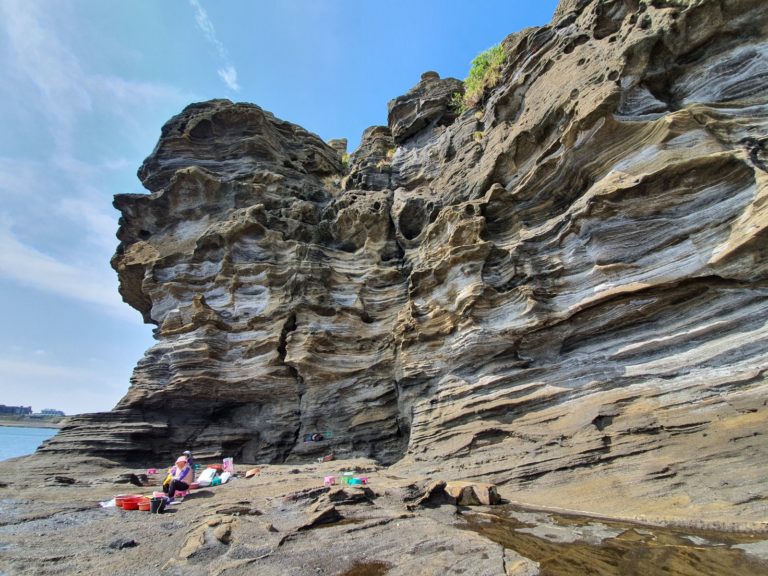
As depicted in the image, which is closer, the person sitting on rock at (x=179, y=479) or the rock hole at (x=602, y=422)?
the person sitting on rock at (x=179, y=479)

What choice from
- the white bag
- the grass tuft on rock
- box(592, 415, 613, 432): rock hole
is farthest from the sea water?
the grass tuft on rock

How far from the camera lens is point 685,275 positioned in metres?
9.93

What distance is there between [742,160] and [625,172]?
2.77 m

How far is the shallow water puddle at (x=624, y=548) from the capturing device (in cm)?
512

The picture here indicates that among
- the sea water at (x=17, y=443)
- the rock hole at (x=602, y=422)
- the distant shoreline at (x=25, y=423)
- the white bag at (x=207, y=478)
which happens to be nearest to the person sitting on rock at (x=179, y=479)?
the white bag at (x=207, y=478)

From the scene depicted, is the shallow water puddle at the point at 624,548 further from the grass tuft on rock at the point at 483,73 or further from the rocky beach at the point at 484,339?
the grass tuft on rock at the point at 483,73

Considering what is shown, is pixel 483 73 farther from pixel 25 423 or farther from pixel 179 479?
pixel 25 423

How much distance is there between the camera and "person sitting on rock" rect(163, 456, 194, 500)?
31.3 feet

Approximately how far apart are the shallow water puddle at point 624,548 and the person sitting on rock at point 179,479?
6998 mm

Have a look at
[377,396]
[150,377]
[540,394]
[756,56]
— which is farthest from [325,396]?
[756,56]

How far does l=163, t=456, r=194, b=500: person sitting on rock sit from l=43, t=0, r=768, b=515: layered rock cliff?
7067mm

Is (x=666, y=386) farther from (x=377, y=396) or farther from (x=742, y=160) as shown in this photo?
(x=377, y=396)

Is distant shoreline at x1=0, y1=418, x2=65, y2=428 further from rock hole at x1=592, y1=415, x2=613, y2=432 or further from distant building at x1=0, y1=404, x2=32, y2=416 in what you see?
rock hole at x1=592, y1=415, x2=613, y2=432

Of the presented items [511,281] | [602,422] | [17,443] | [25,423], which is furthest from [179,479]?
[25,423]
